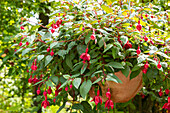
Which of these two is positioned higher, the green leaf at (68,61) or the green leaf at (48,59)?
the green leaf at (48,59)

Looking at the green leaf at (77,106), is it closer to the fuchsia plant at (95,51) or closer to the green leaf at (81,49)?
the fuchsia plant at (95,51)

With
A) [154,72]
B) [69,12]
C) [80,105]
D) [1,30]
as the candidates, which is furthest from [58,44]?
[1,30]

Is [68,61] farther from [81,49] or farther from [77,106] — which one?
[77,106]

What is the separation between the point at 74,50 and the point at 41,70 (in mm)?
236

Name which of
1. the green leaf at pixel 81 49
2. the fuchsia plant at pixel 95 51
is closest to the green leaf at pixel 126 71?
the fuchsia plant at pixel 95 51

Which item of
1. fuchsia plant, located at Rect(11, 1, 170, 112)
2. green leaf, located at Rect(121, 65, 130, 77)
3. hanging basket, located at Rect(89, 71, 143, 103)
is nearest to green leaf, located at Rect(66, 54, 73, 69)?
fuchsia plant, located at Rect(11, 1, 170, 112)

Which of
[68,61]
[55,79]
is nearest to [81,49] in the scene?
[68,61]

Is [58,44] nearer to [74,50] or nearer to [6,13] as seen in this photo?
[74,50]

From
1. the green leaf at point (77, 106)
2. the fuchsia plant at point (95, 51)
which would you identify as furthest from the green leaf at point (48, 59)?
the green leaf at point (77, 106)

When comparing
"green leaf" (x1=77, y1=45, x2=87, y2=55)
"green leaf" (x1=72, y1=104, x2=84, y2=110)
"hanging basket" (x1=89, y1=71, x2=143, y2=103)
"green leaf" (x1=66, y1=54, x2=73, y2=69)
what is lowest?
"green leaf" (x1=72, y1=104, x2=84, y2=110)

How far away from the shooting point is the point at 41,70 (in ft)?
3.54


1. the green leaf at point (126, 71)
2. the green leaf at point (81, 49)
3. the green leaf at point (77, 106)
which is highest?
the green leaf at point (81, 49)

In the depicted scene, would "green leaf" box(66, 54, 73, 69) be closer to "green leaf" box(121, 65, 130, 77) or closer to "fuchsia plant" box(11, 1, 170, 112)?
"fuchsia plant" box(11, 1, 170, 112)

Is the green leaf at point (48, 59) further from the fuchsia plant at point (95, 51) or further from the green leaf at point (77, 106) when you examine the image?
the green leaf at point (77, 106)
